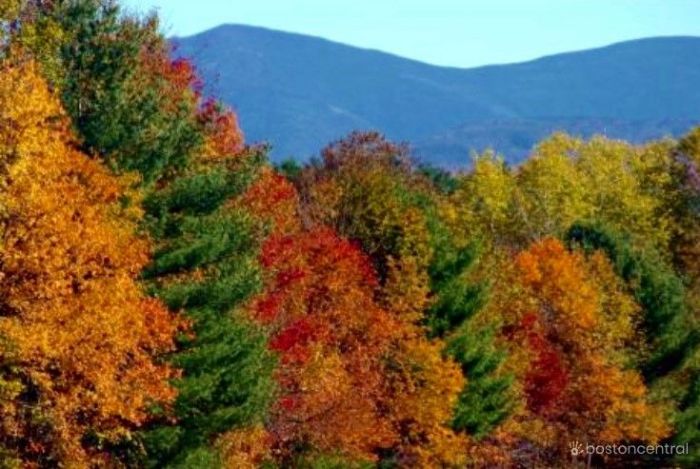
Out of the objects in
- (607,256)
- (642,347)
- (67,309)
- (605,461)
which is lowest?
(605,461)

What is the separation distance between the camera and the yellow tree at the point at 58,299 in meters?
31.4

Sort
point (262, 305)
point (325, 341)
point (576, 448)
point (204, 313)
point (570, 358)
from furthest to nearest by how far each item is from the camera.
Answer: point (570, 358) → point (576, 448) → point (325, 341) → point (262, 305) → point (204, 313)

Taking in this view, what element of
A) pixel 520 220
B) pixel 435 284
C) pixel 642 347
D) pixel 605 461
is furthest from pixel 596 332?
pixel 520 220

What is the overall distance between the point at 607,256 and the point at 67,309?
5361 centimetres

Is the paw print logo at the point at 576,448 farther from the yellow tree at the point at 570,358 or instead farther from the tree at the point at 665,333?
the tree at the point at 665,333

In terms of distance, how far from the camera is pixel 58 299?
32312 millimetres

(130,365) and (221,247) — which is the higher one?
(221,247)

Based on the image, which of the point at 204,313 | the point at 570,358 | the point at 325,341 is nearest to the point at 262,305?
the point at 325,341

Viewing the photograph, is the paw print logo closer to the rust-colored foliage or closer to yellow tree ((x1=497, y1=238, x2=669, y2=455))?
yellow tree ((x1=497, y1=238, x2=669, y2=455))

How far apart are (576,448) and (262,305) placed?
27391mm

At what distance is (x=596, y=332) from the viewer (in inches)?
2867

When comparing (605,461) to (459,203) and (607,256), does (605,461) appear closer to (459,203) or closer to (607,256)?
(607,256)

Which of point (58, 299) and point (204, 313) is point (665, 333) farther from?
point (58, 299)

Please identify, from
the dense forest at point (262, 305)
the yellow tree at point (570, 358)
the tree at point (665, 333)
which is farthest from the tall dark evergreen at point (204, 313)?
the tree at point (665, 333)
